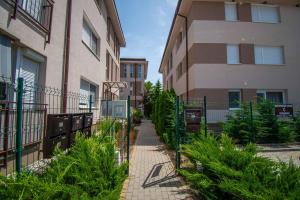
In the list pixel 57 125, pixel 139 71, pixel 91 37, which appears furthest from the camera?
pixel 139 71

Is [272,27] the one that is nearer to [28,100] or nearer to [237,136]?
[237,136]

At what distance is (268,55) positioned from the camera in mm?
13453

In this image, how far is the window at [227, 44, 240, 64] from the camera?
13.0 meters

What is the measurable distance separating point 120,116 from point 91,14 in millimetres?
6565

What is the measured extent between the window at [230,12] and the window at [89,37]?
8.21 m

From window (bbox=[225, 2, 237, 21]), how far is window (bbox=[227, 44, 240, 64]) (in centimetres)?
175

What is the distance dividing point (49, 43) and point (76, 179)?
14.7ft

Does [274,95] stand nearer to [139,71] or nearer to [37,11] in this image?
[37,11]

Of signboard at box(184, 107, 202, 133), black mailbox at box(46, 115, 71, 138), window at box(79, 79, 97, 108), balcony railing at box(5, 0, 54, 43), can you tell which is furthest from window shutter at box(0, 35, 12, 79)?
signboard at box(184, 107, 202, 133)

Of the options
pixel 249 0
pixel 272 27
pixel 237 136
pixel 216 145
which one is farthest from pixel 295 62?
pixel 216 145

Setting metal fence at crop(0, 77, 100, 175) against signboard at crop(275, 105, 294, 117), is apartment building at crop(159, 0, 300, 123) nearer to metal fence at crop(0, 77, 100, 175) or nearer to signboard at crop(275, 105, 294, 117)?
signboard at crop(275, 105, 294, 117)

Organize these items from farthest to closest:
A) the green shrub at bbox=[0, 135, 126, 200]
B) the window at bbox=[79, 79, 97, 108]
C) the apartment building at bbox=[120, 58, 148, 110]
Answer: the apartment building at bbox=[120, 58, 148, 110], the window at bbox=[79, 79, 97, 108], the green shrub at bbox=[0, 135, 126, 200]

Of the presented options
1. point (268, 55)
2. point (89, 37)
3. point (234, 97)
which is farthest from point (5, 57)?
point (268, 55)

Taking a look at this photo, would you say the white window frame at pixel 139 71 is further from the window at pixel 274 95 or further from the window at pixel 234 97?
the window at pixel 274 95
